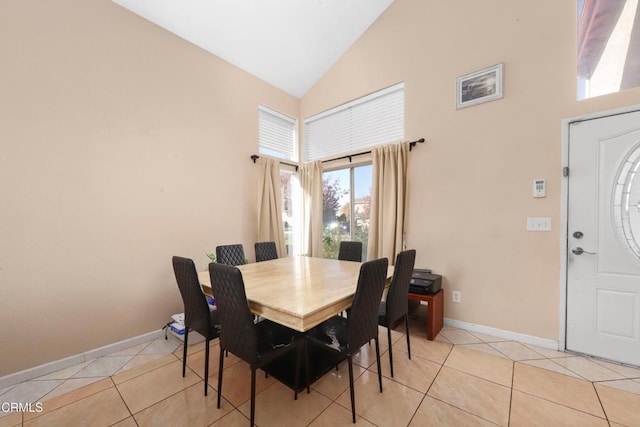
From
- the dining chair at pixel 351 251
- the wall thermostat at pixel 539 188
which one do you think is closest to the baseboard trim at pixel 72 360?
the dining chair at pixel 351 251

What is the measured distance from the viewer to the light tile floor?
152 centimetres

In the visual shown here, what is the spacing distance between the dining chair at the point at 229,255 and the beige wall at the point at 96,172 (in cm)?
55

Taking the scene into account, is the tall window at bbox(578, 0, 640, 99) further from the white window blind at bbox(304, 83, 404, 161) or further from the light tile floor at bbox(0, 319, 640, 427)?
the light tile floor at bbox(0, 319, 640, 427)

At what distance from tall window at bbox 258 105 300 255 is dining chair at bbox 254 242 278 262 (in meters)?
0.96

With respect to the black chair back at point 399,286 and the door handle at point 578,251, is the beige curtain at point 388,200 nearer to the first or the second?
the black chair back at point 399,286

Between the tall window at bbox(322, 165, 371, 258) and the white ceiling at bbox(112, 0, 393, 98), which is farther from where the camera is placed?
the tall window at bbox(322, 165, 371, 258)

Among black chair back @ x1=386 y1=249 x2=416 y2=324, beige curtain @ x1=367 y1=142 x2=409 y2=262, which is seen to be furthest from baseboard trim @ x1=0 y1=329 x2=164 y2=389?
beige curtain @ x1=367 y1=142 x2=409 y2=262

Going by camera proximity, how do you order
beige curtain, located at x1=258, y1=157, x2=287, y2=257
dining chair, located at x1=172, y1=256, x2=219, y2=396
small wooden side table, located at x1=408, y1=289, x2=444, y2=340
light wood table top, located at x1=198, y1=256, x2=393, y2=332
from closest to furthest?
light wood table top, located at x1=198, y1=256, x2=393, y2=332, dining chair, located at x1=172, y1=256, x2=219, y2=396, small wooden side table, located at x1=408, y1=289, x2=444, y2=340, beige curtain, located at x1=258, y1=157, x2=287, y2=257

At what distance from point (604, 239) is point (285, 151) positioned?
151 inches

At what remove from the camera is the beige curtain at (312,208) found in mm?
3982

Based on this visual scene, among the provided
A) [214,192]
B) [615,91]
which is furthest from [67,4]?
[615,91]

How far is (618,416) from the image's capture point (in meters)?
1.50

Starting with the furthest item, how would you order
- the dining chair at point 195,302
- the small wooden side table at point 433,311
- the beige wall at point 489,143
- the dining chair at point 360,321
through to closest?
the small wooden side table at point 433,311, the beige wall at point 489,143, the dining chair at point 195,302, the dining chair at point 360,321

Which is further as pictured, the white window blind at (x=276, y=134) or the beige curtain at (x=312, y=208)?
the beige curtain at (x=312, y=208)
